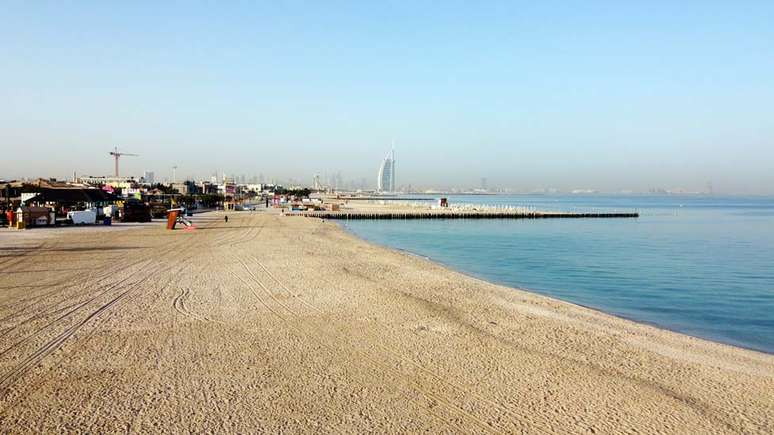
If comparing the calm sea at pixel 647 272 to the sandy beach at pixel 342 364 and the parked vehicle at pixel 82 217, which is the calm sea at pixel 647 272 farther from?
the parked vehicle at pixel 82 217

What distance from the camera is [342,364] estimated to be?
7074mm

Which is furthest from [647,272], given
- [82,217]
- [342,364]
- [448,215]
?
[448,215]

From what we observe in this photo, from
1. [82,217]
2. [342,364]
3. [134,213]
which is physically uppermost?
[134,213]

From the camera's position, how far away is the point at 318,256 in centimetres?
1970

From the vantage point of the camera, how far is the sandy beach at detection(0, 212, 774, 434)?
5.41m

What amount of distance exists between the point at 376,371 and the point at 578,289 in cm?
1117

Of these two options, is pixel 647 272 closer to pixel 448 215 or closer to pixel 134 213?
pixel 134 213

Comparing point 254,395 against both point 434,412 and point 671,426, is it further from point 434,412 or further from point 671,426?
point 671,426

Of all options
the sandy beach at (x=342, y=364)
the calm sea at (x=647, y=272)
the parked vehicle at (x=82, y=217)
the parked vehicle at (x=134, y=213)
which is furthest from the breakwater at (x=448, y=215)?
the sandy beach at (x=342, y=364)

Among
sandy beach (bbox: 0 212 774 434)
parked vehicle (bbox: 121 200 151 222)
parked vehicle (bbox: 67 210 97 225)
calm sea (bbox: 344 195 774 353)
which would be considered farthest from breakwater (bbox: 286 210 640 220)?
sandy beach (bbox: 0 212 774 434)

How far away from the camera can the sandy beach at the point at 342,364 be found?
213 inches

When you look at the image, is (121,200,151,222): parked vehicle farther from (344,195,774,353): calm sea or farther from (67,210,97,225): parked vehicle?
(344,195,774,353): calm sea

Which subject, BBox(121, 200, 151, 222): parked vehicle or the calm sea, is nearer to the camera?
the calm sea

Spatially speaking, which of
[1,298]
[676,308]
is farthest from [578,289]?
[1,298]
